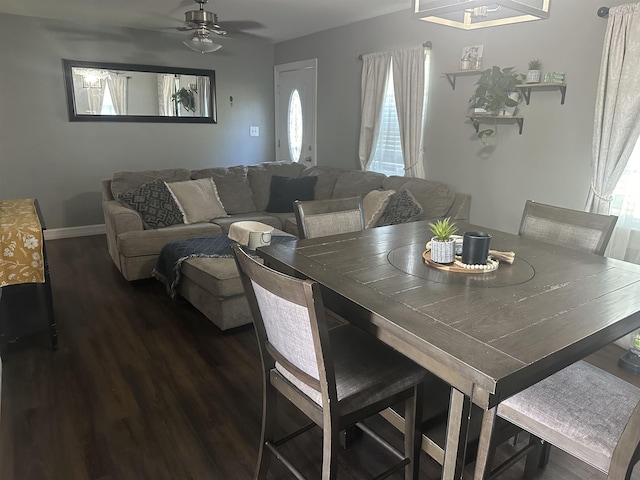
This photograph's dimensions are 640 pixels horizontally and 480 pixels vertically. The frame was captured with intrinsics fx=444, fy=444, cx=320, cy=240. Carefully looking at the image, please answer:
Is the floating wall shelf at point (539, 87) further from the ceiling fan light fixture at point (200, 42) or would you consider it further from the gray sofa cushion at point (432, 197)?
the ceiling fan light fixture at point (200, 42)

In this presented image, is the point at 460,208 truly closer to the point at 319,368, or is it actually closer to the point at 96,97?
the point at 319,368

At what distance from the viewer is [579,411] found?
1309mm

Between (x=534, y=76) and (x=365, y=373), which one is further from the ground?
(x=534, y=76)

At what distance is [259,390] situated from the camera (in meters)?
2.32

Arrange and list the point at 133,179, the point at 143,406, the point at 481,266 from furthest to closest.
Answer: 1. the point at 133,179
2. the point at 143,406
3. the point at 481,266

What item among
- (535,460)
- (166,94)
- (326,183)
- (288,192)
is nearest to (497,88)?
(326,183)

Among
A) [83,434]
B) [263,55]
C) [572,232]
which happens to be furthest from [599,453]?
[263,55]

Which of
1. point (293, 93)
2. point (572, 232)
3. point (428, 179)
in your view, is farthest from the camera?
point (293, 93)

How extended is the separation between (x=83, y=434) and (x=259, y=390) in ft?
2.68

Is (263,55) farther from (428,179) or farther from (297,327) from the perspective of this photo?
(297,327)

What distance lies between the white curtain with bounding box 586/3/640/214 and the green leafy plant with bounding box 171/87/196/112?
4522 millimetres

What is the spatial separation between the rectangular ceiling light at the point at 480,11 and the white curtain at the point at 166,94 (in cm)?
433

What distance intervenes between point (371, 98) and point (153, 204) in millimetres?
2371

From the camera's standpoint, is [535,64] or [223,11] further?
[223,11]
